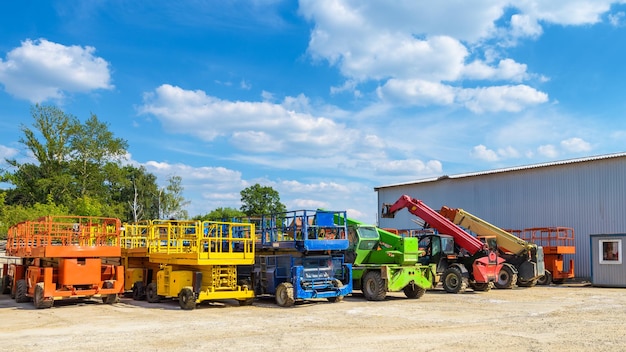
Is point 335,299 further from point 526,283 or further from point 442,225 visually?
point 526,283

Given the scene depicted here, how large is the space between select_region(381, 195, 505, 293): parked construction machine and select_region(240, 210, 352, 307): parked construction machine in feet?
17.6

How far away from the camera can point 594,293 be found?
2327 centimetres

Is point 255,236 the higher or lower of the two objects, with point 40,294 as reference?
higher

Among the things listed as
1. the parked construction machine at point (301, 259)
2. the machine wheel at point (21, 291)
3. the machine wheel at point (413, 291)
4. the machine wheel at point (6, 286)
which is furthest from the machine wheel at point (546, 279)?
the machine wheel at point (6, 286)

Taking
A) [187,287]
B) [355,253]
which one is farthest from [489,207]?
[187,287]

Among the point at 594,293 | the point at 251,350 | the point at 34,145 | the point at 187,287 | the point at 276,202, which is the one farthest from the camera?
the point at 276,202

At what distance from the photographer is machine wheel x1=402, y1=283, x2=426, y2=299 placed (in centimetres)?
2066

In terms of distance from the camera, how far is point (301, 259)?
60.3 feet

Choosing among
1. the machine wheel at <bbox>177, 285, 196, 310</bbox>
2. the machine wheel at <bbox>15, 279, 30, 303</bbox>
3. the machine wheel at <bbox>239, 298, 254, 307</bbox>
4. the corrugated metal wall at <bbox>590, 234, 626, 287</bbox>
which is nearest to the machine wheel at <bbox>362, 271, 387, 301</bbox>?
the machine wheel at <bbox>239, 298, 254, 307</bbox>

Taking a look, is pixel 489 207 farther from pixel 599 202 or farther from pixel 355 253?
pixel 355 253

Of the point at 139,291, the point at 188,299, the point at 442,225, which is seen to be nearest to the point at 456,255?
the point at 442,225

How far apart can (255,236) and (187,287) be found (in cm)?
333

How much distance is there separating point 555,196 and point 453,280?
1358 centimetres

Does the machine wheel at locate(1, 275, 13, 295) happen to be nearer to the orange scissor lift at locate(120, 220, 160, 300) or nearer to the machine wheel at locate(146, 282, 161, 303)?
the orange scissor lift at locate(120, 220, 160, 300)
